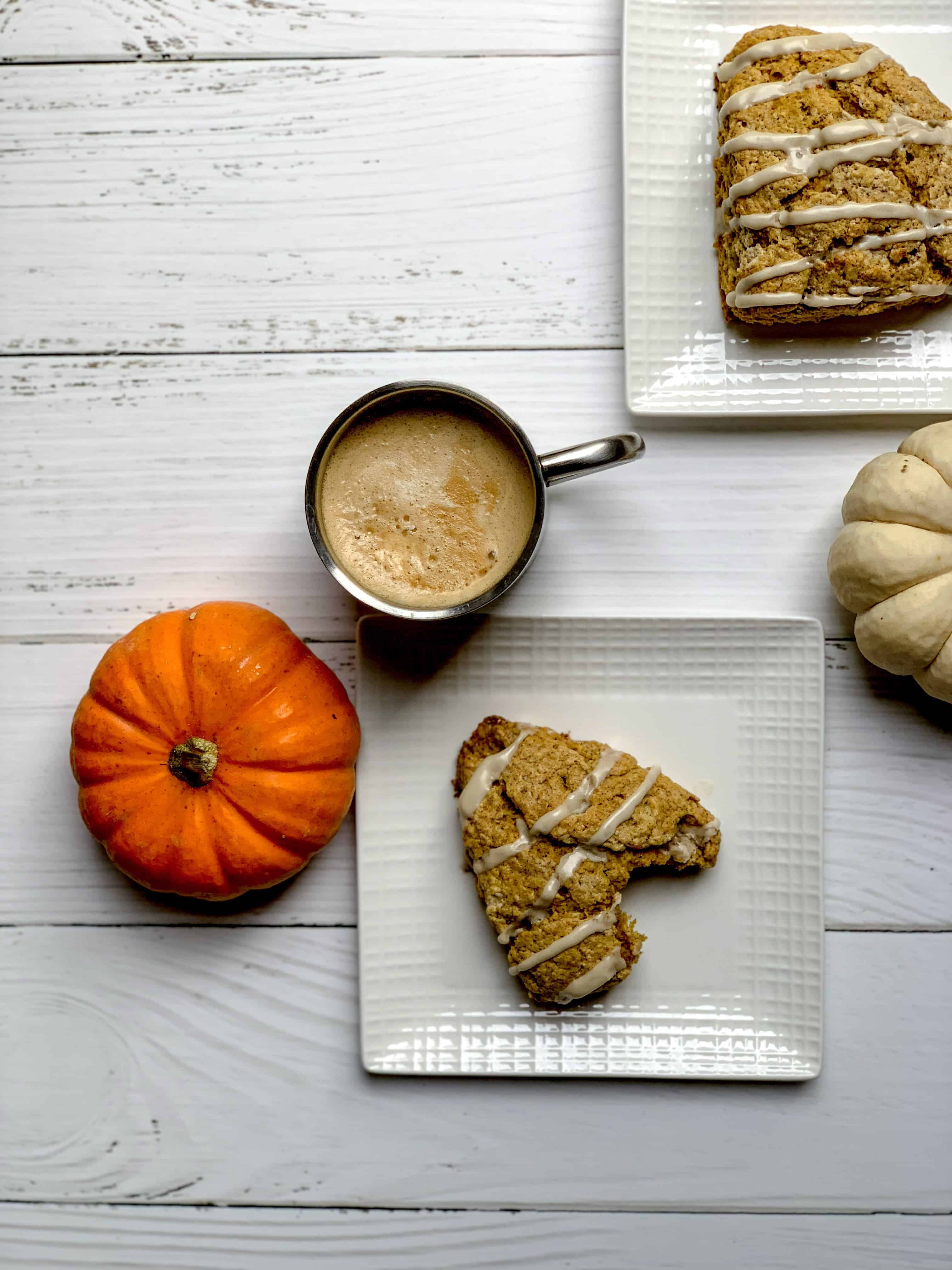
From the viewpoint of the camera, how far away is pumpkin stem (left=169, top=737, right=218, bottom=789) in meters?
1.21

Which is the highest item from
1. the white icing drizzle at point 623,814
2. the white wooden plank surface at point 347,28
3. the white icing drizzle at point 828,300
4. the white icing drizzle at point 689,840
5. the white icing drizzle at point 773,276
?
the white wooden plank surface at point 347,28

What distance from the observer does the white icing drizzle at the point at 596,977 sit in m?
1.27

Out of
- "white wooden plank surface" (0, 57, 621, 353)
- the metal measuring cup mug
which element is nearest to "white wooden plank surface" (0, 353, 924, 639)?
"white wooden plank surface" (0, 57, 621, 353)

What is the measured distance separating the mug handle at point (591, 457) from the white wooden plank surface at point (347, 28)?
2.09 feet

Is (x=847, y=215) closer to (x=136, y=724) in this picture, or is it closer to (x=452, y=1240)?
(x=136, y=724)

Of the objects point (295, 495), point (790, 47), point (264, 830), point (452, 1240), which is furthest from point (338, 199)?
point (452, 1240)

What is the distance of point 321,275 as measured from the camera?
55.0 inches

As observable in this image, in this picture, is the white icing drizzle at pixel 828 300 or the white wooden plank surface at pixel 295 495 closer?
the white icing drizzle at pixel 828 300

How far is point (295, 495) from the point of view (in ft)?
4.60

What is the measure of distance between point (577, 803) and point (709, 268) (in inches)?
30.4

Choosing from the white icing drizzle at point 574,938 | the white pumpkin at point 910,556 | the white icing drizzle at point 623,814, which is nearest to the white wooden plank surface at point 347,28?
the white pumpkin at point 910,556

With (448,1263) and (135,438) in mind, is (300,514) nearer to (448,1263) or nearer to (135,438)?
(135,438)

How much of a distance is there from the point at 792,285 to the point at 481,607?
590 mm

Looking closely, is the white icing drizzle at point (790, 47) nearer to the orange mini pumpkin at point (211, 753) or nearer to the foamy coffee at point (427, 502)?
the foamy coffee at point (427, 502)
